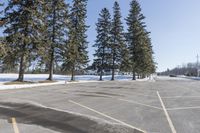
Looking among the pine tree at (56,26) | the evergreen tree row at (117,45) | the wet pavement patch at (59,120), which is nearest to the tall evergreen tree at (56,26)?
the pine tree at (56,26)

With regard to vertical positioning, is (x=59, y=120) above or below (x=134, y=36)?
below

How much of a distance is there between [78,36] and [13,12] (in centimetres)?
1872

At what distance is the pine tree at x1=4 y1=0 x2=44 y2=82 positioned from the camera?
3391cm

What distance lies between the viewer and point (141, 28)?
233 feet

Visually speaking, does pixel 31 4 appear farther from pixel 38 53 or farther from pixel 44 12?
pixel 38 53

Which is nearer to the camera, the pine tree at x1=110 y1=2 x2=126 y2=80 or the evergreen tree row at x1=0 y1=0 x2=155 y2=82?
the evergreen tree row at x1=0 y1=0 x2=155 y2=82

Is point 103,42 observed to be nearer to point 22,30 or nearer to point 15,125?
point 22,30

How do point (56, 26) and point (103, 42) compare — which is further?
point (103, 42)

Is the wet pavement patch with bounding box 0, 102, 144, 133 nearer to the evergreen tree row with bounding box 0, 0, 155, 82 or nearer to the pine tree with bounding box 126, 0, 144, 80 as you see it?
the evergreen tree row with bounding box 0, 0, 155, 82

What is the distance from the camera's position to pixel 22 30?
34750mm

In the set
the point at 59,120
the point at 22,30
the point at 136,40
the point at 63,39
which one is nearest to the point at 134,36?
the point at 136,40

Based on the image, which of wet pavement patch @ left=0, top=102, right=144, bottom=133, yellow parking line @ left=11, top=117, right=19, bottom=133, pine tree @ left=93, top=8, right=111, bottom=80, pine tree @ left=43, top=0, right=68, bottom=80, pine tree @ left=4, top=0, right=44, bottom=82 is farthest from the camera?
pine tree @ left=93, top=8, right=111, bottom=80

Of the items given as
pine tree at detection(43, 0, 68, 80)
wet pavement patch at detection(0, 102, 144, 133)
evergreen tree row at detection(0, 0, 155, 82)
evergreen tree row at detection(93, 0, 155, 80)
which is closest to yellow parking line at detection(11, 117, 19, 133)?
wet pavement patch at detection(0, 102, 144, 133)

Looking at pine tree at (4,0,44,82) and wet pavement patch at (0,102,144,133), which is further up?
pine tree at (4,0,44,82)
